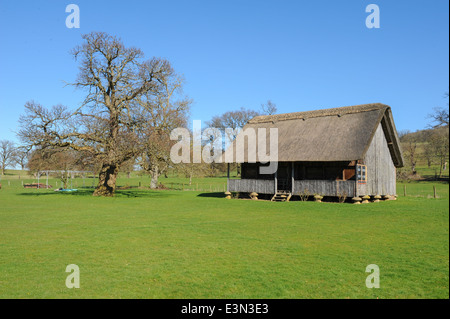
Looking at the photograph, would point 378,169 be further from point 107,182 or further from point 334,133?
point 107,182

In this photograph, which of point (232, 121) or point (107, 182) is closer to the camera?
point (107, 182)

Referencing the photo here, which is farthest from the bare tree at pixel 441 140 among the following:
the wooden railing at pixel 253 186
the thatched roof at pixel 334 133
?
the wooden railing at pixel 253 186

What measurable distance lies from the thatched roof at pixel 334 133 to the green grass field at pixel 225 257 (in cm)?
888

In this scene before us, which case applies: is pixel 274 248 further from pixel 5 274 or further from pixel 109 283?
pixel 5 274

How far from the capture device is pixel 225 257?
9859 millimetres

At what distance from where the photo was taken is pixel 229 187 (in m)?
31.9

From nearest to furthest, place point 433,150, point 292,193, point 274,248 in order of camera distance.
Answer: point 274,248 → point 292,193 → point 433,150

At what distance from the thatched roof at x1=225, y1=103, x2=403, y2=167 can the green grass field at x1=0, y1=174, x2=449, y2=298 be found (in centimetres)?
888

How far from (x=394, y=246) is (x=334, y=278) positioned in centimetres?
444

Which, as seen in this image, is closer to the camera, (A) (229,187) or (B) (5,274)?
(B) (5,274)

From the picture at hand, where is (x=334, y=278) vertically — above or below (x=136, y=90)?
below

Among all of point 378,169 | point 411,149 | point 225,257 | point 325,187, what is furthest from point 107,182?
point 411,149

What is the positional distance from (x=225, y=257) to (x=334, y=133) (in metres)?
20.6
